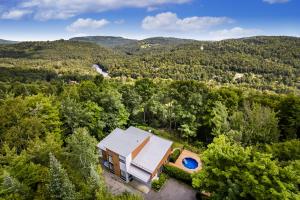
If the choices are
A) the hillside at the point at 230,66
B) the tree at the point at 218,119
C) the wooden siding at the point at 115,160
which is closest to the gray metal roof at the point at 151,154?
the wooden siding at the point at 115,160

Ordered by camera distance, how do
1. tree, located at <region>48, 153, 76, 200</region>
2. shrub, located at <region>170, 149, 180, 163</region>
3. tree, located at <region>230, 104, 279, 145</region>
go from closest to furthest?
tree, located at <region>48, 153, 76, 200</region> < tree, located at <region>230, 104, 279, 145</region> < shrub, located at <region>170, 149, 180, 163</region>

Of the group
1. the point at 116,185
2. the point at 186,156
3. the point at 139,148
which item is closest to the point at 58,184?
the point at 116,185

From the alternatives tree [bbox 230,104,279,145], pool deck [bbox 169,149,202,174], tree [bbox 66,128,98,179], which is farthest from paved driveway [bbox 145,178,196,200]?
tree [bbox 230,104,279,145]

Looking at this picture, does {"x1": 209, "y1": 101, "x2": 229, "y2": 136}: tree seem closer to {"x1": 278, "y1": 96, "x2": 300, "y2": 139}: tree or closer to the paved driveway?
{"x1": 278, "y1": 96, "x2": 300, "y2": 139}: tree

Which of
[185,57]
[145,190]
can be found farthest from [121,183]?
[185,57]

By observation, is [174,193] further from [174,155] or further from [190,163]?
[174,155]

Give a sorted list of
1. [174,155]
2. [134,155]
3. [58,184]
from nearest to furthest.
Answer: [58,184] → [134,155] → [174,155]
